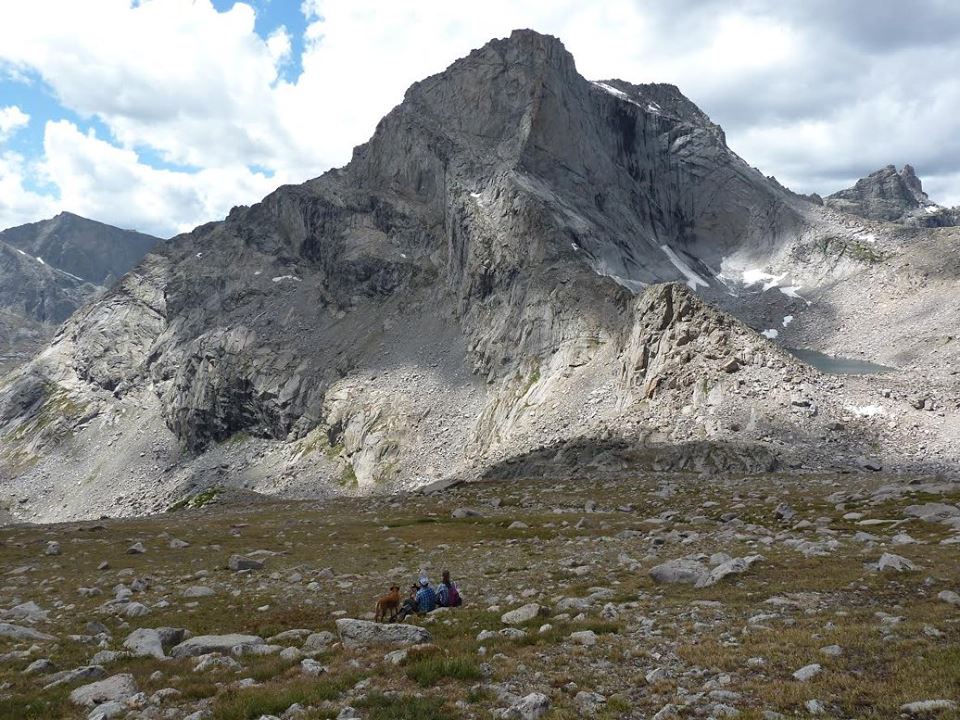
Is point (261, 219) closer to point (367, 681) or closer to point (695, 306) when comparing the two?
point (695, 306)

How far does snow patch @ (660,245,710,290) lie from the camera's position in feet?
569

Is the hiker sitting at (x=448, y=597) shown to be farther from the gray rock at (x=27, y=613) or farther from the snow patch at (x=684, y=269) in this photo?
the snow patch at (x=684, y=269)

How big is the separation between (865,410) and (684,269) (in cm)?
12420

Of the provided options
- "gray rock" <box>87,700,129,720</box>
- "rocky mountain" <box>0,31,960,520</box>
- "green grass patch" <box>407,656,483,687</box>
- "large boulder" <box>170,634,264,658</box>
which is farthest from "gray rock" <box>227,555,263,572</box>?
"rocky mountain" <box>0,31,960,520</box>

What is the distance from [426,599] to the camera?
21406 mm

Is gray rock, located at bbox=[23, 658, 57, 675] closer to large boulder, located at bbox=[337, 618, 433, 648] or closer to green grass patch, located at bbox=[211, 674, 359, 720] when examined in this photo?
green grass patch, located at bbox=[211, 674, 359, 720]

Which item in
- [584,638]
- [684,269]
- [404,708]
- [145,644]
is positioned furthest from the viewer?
[684,269]

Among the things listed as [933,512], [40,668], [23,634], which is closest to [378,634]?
[40,668]

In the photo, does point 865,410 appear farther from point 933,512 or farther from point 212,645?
point 212,645

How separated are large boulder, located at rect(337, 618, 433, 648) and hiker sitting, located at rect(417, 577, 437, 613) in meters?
3.70

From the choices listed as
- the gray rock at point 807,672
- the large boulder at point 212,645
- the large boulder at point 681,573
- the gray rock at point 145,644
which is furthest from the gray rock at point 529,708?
the large boulder at point 681,573

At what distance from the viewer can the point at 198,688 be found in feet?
45.4

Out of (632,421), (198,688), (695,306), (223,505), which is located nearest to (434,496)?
(632,421)

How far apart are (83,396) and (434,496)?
5980 inches
